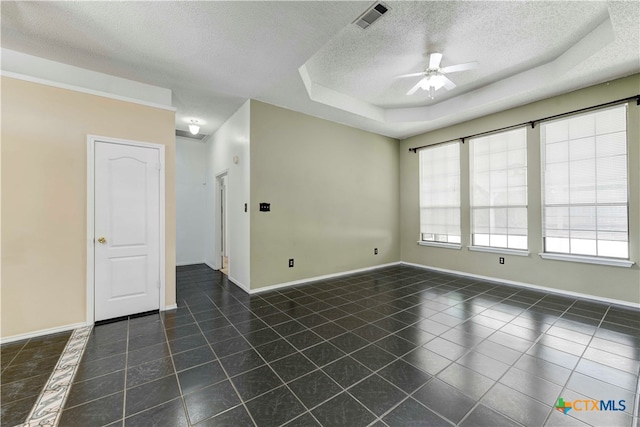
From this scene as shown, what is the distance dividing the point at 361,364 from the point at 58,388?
7.59ft

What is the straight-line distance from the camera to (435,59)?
313 centimetres

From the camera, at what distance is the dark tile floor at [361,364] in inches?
64.1

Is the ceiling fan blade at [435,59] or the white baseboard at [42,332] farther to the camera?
the ceiling fan blade at [435,59]

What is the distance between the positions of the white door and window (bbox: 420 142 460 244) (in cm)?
520

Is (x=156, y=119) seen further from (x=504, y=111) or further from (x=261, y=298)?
(x=504, y=111)

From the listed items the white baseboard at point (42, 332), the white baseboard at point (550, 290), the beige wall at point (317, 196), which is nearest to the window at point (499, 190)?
the white baseboard at point (550, 290)

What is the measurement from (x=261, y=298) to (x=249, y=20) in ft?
11.2

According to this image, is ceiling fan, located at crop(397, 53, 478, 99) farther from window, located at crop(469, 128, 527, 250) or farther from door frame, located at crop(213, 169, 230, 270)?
door frame, located at crop(213, 169, 230, 270)

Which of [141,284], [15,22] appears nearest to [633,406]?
[141,284]

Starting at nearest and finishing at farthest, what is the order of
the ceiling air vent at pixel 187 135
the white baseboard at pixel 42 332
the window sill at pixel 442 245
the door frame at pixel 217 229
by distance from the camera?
the white baseboard at pixel 42 332
the window sill at pixel 442 245
the door frame at pixel 217 229
the ceiling air vent at pixel 187 135

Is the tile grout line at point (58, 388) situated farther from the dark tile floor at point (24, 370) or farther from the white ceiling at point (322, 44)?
the white ceiling at point (322, 44)

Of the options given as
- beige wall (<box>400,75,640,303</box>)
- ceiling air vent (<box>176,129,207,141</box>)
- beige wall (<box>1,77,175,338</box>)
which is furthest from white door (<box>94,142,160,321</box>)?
beige wall (<box>400,75,640,303</box>)

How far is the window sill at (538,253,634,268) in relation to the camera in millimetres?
3365

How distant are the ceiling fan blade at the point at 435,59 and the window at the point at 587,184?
2.36m
